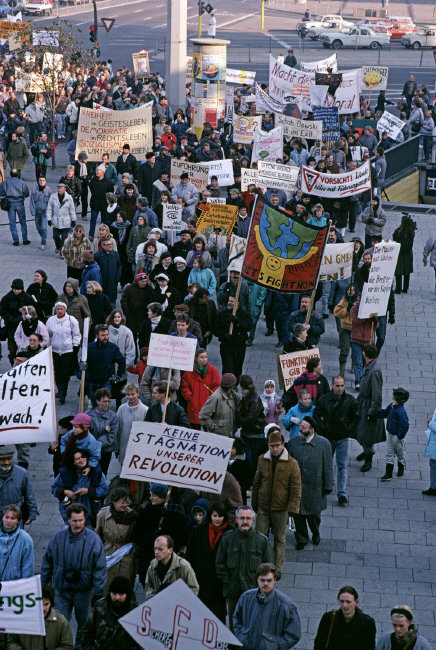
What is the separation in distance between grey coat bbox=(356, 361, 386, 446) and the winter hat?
3.49 metres

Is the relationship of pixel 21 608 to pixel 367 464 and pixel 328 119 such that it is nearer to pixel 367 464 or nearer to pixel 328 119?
pixel 367 464

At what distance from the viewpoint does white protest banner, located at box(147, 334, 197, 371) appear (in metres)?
12.7

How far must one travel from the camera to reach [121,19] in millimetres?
71750

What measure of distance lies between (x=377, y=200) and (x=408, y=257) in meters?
1.72

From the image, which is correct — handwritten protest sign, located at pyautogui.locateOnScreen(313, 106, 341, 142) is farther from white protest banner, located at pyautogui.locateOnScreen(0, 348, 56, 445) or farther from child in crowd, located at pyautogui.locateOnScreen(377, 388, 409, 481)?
white protest banner, located at pyautogui.locateOnScreen(0, 348, 56, 445)

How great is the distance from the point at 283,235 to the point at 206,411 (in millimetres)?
3581

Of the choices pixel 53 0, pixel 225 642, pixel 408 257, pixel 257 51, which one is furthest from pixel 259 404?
pixel 53 0

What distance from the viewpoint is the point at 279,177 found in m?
21.3

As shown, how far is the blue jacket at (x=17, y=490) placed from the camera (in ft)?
34.3

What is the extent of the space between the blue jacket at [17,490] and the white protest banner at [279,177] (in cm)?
1174

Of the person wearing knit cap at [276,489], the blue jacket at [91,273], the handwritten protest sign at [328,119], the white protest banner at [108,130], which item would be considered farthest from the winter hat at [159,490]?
the handwritten protest sign at [328,119]

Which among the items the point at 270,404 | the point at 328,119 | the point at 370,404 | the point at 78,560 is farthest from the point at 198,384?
the point at 328,119

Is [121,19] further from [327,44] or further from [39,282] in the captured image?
[39,282]

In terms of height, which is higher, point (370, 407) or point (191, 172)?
point (370, 407)
